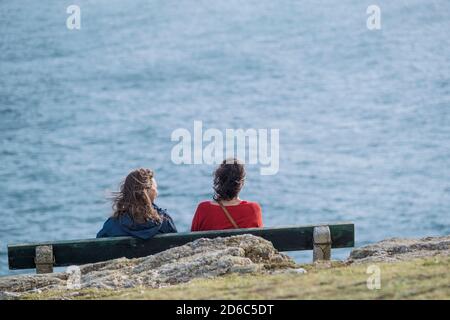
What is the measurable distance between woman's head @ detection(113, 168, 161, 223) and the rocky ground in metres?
0.48

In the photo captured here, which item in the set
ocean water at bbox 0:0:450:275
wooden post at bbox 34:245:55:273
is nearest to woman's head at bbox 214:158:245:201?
wooden post at bbox 34:245:55:273

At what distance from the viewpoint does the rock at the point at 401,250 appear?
28.6 feet

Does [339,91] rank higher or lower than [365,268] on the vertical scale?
higher

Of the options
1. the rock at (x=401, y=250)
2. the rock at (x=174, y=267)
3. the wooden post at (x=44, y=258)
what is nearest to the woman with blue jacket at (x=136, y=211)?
the rock at (x=174, y=267)

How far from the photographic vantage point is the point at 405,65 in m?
52.7

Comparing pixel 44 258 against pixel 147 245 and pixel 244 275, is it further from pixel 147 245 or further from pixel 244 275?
pixel 244 275

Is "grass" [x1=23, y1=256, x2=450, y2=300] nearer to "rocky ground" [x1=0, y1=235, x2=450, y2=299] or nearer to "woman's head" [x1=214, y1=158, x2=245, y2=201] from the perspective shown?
"rocky ground" [x1=0, y1=235, x2=450, y2=299]

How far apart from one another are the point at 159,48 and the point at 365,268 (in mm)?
51344

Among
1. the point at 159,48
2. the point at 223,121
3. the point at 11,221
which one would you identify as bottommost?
the point at 11,221

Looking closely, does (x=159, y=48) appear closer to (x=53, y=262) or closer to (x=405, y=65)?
(x=405, y=65)

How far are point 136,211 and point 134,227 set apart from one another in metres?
0.14

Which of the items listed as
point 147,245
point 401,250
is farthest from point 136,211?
point 401,250

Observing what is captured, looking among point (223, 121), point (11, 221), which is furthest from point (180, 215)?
point (223, 121)

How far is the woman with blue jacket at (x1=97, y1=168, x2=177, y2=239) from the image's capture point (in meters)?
9.44
